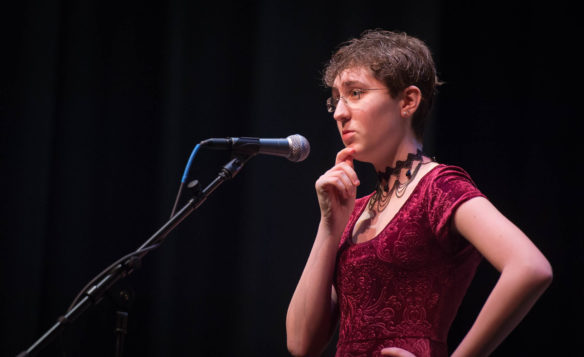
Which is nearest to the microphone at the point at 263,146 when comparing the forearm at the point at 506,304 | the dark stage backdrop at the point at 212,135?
the forearm at the point at 506,304

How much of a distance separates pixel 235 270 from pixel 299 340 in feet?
3.45

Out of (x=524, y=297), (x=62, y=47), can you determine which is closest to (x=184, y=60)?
(x=62, y=47)

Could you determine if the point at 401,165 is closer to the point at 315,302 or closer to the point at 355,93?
the point at 355,93

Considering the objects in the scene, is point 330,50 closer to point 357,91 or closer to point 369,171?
point 369,171

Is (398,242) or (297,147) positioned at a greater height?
(297,147)

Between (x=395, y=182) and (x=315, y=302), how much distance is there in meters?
0.41

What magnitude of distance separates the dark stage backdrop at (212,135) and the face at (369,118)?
3.30 ft

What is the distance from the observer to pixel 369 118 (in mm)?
1465

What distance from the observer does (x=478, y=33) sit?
2477mm

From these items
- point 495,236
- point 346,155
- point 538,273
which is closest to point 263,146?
point 346,155

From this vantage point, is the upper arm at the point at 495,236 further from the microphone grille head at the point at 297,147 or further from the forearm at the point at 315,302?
the microphone grille head at the point at 297,147

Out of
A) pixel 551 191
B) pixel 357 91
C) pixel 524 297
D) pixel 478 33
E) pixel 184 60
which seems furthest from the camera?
pixel 184 60

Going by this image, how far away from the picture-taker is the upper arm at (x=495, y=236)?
111 centimetres

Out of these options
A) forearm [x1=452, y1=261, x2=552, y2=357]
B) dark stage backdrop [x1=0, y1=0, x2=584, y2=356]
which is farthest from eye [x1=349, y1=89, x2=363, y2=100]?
dark stage backdrop [x1=0, y1=0, x2=584, y2=356]
